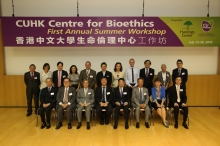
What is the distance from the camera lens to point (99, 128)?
15.2 feet

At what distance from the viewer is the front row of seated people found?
15.5 feet

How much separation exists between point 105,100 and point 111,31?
6.89ft

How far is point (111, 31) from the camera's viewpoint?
233 inches

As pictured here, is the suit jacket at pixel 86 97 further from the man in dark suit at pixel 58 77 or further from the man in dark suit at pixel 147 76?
the man in dark suit at pixel 147 76

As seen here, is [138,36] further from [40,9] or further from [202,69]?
[40,9]

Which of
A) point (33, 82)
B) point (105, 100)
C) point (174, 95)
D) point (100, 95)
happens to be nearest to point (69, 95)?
point (100, 95)

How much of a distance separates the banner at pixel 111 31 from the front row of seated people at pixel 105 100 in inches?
61.0

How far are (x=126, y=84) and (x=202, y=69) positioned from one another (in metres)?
2.78

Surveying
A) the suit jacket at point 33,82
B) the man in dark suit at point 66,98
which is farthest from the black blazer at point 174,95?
the suit jacket at point 33,82

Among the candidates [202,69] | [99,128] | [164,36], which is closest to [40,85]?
[99,128]

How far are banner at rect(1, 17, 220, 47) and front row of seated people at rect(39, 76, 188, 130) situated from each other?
1.55 m

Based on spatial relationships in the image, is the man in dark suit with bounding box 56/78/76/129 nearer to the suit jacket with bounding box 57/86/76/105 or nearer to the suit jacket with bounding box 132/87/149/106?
the suit jacket with bounding box 57/86/76/105

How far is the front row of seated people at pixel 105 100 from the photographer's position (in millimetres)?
4734

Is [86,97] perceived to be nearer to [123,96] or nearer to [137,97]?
[123,96]
